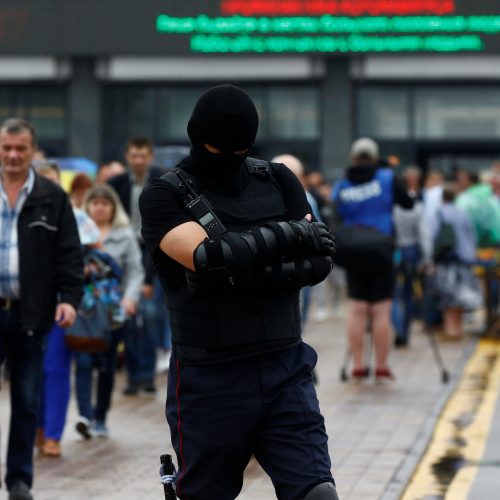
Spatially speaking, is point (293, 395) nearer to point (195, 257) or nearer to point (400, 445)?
point (195, 257)

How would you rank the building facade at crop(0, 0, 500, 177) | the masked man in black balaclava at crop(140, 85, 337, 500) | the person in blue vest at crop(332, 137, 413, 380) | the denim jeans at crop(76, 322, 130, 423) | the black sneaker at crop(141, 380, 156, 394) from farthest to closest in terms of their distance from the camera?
the building facade at crop(0, 0, 500, 177), the person in blue vest at crop(332, 137, 413, 380), the black sneaker at crop(141, 380, 156, 394), the denim jeans at crop(76, 322, 130, 423), the masked man in black balaclava at crop(140, 85, 337, 500)

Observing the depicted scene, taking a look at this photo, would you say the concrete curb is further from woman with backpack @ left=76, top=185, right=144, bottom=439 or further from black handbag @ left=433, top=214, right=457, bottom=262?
black handbag @ left=433, top=214, right=457, bottom=262

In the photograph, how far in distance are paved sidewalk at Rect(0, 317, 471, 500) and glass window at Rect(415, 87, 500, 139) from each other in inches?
568

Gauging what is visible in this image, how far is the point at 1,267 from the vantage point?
7.06 metres

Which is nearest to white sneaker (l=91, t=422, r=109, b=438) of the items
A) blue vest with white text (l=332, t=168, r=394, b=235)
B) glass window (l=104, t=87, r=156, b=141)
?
blue vest with white text (l=332, t=168, r=394, b=235)

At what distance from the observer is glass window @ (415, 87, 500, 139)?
26.8m

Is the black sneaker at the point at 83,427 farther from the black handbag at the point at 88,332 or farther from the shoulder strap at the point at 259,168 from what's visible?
the shoulder strap at the point at 259,168

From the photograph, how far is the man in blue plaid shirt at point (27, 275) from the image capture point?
7.04 metres

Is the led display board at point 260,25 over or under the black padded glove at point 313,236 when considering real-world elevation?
over

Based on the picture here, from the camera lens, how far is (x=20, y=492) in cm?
689

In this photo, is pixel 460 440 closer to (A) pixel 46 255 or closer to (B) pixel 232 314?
(A) pixel 46 255

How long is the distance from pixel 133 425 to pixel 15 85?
62.6 feet

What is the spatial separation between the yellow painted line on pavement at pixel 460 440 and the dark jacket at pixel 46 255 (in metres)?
2.00

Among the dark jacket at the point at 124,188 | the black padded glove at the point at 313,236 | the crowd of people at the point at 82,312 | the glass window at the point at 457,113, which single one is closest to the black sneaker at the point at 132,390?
the crowd of people at the point at 82,312
